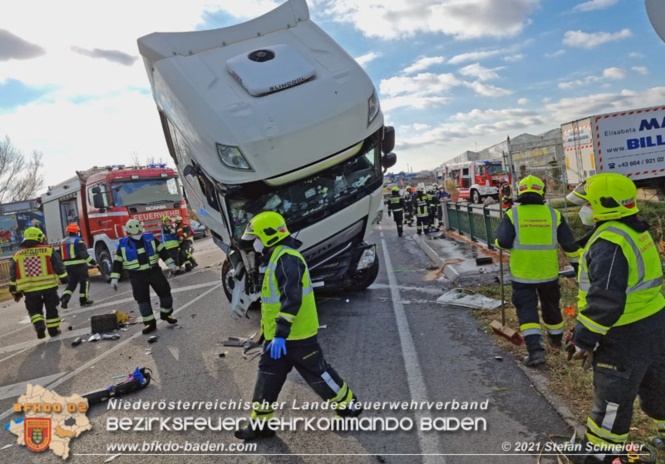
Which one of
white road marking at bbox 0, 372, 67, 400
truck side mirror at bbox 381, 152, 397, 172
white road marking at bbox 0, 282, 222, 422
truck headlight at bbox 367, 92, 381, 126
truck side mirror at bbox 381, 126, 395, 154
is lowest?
white road marking at bbox 0, 372, 67, 400

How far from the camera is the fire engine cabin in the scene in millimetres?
26516

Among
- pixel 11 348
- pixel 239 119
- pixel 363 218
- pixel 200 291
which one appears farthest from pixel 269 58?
pixel 11 348

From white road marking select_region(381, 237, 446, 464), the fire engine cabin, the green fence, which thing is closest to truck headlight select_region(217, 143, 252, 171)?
white road marking select_region(381, 237, 446, 464)

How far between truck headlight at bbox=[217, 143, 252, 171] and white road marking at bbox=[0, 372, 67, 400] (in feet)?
10.6

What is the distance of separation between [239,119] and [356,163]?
1688 mm

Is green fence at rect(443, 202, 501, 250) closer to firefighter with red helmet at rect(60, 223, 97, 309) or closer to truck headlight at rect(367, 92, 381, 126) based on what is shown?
truck headlight at rect(367, 92, 381, 126)

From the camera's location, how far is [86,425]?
3896 mm

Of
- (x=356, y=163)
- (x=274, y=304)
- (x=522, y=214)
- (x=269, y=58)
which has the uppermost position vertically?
(x=269, y=58)

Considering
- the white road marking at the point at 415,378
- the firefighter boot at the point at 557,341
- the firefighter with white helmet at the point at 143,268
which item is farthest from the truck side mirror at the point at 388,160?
the firefighter with white helmet at the point at 143,268

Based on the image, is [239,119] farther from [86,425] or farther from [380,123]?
[86,425]

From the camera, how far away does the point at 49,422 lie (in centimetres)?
401

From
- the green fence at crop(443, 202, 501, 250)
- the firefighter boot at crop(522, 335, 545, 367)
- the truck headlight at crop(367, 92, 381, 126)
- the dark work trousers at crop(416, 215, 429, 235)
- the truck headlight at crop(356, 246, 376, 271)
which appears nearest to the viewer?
the firefighter boot at crop(522, 335, 545, 367)

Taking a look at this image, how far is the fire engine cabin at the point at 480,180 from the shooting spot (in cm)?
2652

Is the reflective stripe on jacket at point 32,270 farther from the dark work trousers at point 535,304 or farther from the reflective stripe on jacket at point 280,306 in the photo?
the dark work trousers at point 535,304
